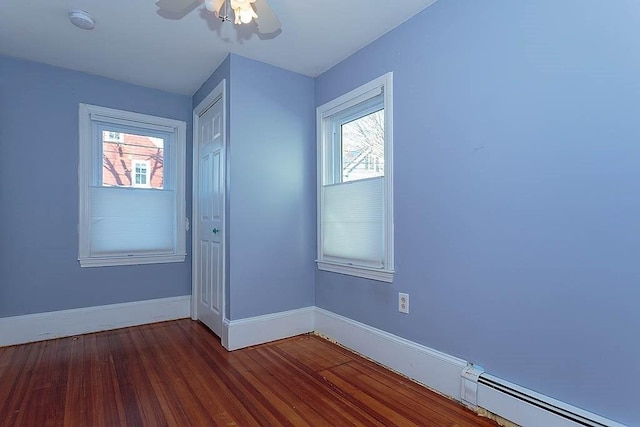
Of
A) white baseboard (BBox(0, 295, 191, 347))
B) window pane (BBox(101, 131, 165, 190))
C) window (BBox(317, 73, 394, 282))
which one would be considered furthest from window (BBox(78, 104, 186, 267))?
window (BBox(317, 73, 394, 282))

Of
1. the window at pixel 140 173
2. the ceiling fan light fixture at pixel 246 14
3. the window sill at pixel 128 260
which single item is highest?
the ceiling fan light fixture at pixel 246 14

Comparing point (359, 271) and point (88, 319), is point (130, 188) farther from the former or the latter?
point (359, 271)

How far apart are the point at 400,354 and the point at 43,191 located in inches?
126

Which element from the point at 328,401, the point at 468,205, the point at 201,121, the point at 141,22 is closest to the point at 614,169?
the point at 468,205

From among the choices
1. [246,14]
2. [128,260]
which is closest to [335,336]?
[128,260]

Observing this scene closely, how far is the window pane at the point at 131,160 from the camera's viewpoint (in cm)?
316

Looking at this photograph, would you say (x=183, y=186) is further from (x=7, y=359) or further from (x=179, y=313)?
(x=7, y=359)

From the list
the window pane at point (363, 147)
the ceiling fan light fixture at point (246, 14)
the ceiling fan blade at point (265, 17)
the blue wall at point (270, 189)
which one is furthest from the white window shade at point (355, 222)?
the ceiling fan light fixture at point (246, 14)

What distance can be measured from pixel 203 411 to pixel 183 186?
2.37 m

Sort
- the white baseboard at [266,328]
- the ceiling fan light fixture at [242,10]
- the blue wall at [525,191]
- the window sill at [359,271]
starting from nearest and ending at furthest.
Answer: the blue wall at [525,191] → the ceiling fan light fixture at [242,10] → the window sill at [359,271] → the white baseboard at [266,328]

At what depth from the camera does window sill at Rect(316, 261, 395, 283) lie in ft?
7.51

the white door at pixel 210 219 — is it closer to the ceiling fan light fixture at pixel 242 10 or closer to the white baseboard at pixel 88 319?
the white baseboard at pixel 88 319

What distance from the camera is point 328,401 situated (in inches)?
73.1

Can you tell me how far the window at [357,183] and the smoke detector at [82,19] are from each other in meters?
1.76
